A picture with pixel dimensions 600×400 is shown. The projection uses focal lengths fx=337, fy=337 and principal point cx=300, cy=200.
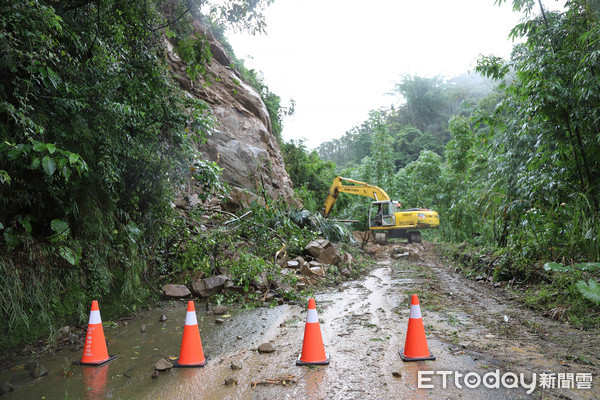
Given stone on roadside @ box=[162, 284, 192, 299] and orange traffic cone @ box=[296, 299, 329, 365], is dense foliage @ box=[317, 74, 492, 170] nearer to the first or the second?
stone on roadside @ box=[162, 284, 192, 299]

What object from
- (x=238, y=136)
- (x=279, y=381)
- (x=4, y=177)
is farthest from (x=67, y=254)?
(x=238, y=136)

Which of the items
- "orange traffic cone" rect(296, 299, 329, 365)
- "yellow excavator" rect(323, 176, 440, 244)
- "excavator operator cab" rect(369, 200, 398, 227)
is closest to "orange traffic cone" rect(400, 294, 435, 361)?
"orange traffic cone" rect(296, 299, 329, 365)

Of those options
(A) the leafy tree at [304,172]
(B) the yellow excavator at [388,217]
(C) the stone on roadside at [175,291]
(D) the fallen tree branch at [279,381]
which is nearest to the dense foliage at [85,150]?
(C) the stone on roadside at [175,291]

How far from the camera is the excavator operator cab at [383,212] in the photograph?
16.0m

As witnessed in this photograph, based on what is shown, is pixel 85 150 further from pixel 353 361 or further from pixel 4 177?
pixel 353 361

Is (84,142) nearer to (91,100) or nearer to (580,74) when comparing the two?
(91,100)

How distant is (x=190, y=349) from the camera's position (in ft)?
10.2

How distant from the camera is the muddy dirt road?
2.52m

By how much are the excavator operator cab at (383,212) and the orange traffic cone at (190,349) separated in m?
13.7

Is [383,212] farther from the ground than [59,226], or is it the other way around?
[59,226]

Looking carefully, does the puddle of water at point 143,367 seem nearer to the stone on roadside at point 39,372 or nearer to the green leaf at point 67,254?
the stone on roadside at point 39,372

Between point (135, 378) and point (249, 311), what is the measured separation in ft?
7.71

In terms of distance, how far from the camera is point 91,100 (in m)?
4.08

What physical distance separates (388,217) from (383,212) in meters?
0.34
